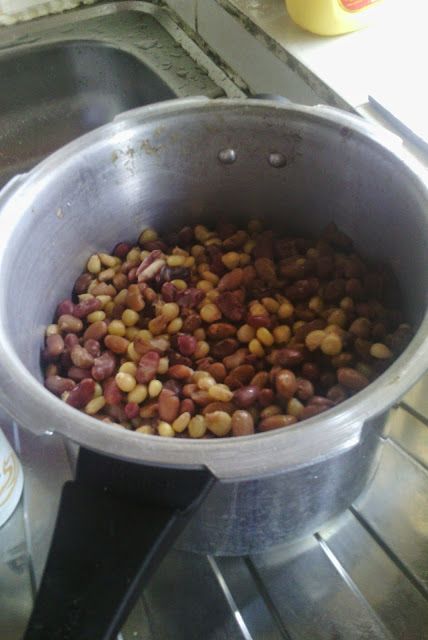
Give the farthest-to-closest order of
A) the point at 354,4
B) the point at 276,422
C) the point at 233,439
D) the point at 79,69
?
the point at 79,69
the point at 354,4
the point at 276,422
the point at 233,439

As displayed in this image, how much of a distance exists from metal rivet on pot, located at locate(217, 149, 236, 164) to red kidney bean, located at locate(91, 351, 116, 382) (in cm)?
22

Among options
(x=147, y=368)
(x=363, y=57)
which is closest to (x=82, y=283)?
(x=147, y=368)

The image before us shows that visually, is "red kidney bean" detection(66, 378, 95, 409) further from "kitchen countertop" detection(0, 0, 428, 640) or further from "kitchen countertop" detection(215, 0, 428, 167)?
"kitchen countertop" detection(215, 0, 428, 167)

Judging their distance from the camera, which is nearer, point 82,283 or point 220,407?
point 220,407

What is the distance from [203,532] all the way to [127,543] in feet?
0.31

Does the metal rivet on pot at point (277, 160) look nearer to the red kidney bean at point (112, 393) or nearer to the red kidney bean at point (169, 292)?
the red kidney bean at point (169, 292)

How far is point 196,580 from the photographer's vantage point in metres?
0.49

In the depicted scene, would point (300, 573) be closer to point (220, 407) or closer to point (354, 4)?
point (220, 407)

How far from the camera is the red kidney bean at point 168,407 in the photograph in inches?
19.4

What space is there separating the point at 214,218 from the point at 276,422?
10.8 inches

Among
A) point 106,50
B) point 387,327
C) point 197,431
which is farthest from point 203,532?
point 106,50

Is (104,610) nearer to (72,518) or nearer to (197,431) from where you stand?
(72,518)

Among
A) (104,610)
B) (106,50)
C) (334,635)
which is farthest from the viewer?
(106,50)

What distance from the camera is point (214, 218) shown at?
66 cm
